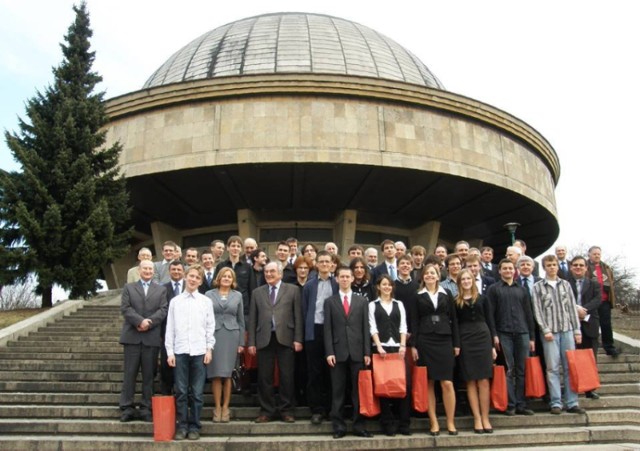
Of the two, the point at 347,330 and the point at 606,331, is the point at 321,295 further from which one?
the point at 606,331

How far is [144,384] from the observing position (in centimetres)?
567

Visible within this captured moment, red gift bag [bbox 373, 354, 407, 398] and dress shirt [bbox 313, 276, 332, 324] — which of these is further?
dress shirt [bbox 313, 276, 332, 324]

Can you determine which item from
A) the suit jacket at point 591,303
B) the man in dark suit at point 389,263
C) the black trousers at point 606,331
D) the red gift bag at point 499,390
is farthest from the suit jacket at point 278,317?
the black trousers at point 606,331

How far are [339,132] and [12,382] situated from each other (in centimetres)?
1135

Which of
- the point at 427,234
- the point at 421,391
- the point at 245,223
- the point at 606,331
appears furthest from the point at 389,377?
the point at 427,234

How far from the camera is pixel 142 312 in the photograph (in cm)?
590

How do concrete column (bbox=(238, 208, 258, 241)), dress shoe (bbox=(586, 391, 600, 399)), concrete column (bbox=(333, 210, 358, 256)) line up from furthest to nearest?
concrete column (bbox=(238, 208, 258, 241)), concrete column (bbox=(333, 210, 358, 256)), dress shoe (bbox=(586, 391, 600, 399))

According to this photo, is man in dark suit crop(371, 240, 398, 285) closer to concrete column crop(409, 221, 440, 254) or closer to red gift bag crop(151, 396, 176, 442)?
red gift bag crop(151, 396, 176, 442)

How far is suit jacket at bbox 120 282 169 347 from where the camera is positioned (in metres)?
5.78

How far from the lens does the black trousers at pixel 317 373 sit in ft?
18.5

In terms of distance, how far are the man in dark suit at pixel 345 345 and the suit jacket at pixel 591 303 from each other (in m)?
3.22

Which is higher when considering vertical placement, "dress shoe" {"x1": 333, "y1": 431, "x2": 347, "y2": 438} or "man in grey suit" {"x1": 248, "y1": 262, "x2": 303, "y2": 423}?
"man in grey suit" {"x1": 248, "y1": 262, "x2": 303, "y2": 423}

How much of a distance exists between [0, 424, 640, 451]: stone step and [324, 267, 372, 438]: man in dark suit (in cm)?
24

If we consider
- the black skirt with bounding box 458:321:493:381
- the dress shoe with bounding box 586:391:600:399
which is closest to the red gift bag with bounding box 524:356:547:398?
the black skirt with bounding box 458:321:493:381
